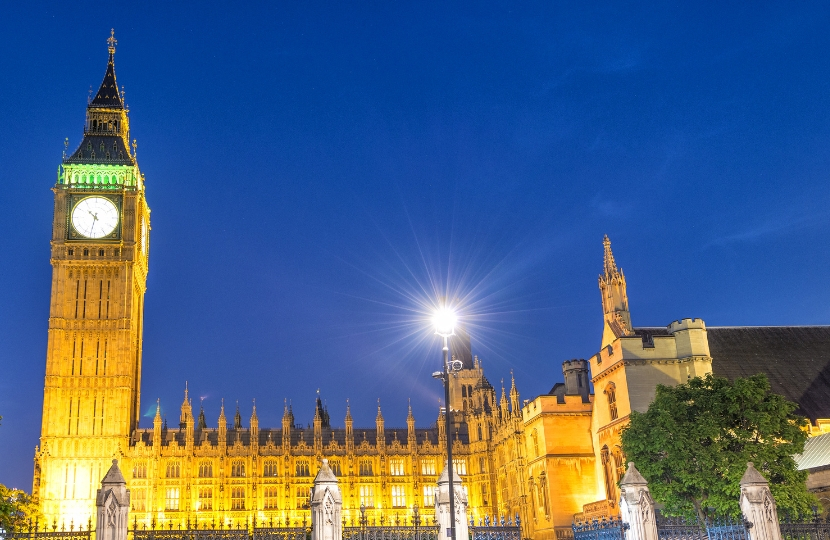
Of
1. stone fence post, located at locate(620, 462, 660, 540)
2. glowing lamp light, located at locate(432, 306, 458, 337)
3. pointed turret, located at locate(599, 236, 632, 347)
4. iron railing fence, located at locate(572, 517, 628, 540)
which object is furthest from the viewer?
pointed turret, located at locate(599, 236, 632, 347)

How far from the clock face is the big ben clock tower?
10cm

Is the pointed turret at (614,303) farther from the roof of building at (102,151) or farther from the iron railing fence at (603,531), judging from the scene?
the roof of building at (102,151)

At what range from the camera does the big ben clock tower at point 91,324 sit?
2822 inches

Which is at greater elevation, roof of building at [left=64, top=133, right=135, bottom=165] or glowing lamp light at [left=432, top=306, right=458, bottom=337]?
roof of building at [left=64, top=133, right=135, bottom=165]

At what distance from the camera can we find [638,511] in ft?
81.0

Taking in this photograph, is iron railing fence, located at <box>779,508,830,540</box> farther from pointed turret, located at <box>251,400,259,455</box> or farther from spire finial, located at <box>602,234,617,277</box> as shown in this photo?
pointed turret, located at <box>251,400,259,455</box>

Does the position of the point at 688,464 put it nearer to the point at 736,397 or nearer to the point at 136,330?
the point at 736,397

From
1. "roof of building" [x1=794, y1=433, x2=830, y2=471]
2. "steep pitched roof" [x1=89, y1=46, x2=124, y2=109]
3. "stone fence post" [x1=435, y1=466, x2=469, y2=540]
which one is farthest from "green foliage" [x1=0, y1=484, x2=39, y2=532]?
"steep pitched roof" [x1=89, y1=46, x2=124, y2=109]

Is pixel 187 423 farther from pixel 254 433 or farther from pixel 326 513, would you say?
pixel 326 513

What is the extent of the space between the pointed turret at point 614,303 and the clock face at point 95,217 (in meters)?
50.5

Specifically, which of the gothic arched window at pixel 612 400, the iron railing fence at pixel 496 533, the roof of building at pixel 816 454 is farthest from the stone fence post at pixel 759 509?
the gothic arched window at pixel 612 400

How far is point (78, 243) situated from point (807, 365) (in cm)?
6305

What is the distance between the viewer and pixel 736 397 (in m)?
33.2

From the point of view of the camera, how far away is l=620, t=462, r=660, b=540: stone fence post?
24.5m
